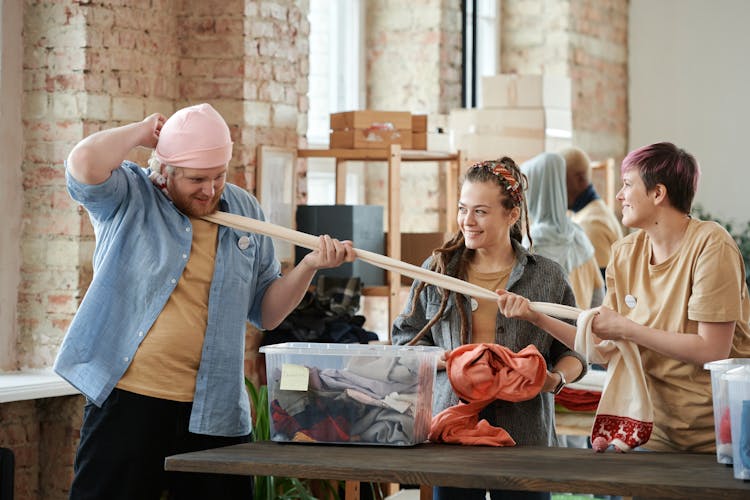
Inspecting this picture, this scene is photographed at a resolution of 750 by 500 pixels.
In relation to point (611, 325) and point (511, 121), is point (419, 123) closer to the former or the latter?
point (511, 121)

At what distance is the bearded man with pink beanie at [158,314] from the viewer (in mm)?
2504

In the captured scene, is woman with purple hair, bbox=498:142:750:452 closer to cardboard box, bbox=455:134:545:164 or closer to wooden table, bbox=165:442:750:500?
wooden table, bbox=165:442:750:500

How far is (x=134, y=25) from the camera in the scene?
4.08 metres

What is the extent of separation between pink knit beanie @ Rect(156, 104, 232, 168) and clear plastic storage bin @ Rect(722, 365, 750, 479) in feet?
3.89

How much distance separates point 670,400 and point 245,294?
99 cm

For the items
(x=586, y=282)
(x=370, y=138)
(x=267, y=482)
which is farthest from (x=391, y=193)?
(x=267, y=482)

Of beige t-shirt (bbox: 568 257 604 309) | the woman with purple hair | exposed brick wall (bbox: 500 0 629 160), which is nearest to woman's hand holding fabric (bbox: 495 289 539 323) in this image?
the woman with purple hair

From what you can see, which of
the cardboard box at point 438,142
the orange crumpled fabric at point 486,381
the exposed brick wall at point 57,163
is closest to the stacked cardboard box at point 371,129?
the cardboard box at point 438,142

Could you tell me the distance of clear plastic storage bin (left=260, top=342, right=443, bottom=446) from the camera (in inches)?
95.5

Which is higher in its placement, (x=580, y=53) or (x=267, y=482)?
(x=580, y=53)

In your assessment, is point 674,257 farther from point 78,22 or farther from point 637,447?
point 78,22

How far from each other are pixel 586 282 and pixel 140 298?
2.54 m

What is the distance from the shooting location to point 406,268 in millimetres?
2633

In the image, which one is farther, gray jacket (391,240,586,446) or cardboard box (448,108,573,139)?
cardboard box (448,108,573,139)
